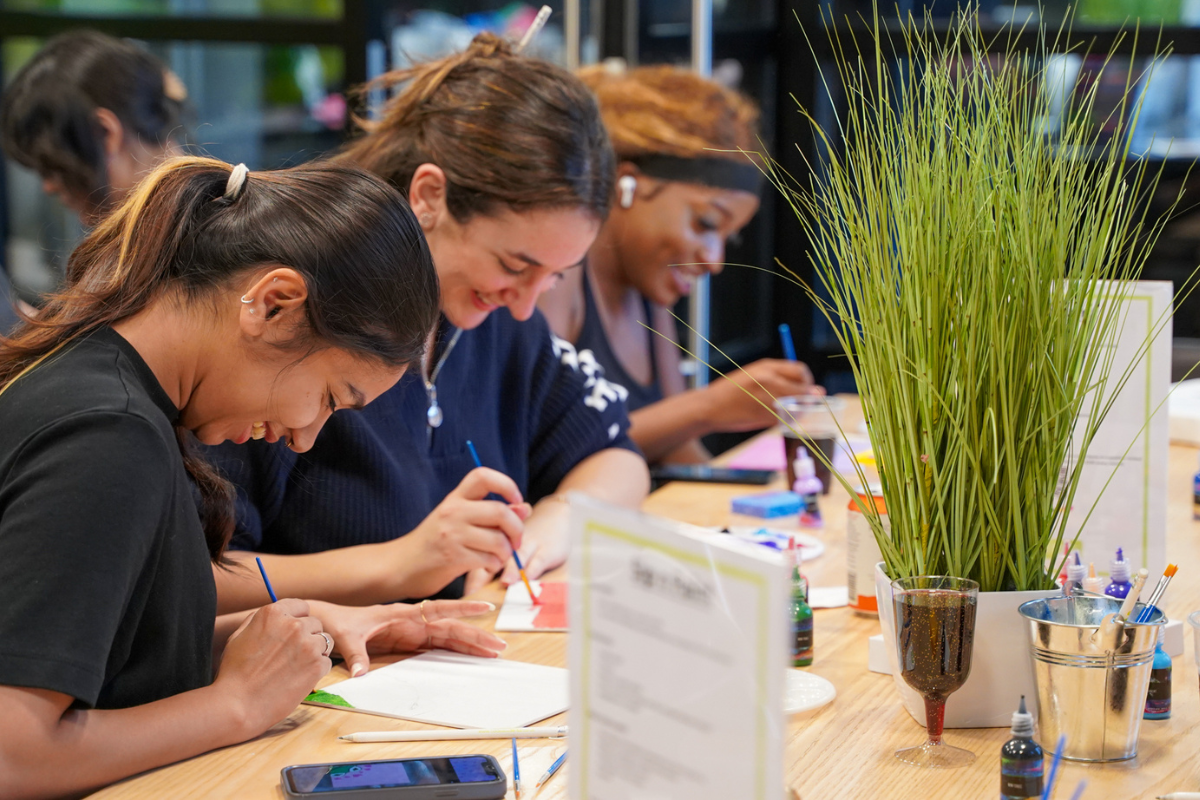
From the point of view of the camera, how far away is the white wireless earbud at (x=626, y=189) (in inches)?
111

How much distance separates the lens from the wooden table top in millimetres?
1021

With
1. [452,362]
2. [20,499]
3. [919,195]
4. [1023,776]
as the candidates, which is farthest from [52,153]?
[1023,776]

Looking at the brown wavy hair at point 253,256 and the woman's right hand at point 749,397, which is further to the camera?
the woman's right hand at point 749,397

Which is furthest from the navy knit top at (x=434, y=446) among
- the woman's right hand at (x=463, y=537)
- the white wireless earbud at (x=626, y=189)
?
the white wireless earbud at (x=626, y=189)

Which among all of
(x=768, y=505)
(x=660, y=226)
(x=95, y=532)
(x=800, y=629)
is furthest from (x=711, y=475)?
(x=95, y=532)

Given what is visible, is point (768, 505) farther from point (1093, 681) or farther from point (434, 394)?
point (1093, 681)

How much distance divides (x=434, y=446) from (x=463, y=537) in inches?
15.1

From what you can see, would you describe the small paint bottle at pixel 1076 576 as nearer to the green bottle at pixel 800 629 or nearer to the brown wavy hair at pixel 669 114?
the green bottle at pixel 800 629

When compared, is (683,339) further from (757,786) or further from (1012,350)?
(757,786)

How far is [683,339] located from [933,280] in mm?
2913

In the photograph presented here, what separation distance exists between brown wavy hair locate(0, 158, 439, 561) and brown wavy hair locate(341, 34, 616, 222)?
1.48 feet

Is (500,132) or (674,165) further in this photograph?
(674,165)

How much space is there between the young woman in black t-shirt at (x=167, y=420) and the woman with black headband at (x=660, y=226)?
1484 millimetres

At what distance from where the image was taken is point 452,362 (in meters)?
1.94
